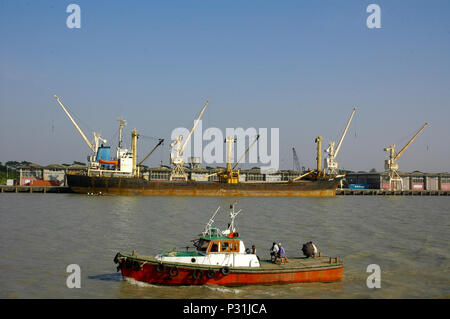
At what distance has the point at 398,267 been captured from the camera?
26078mm

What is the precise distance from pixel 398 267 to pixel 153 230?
20671 mm

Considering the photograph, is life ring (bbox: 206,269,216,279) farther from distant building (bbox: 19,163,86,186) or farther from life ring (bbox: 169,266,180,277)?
distant building (bbox: 19,163,86,186)

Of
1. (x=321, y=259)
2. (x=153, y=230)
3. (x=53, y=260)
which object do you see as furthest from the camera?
(x=153, y=230)

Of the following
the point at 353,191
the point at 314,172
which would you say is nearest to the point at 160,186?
the point at 314,172

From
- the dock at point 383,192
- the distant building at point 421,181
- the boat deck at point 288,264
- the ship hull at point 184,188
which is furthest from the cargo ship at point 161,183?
the boat deck at point 288,264

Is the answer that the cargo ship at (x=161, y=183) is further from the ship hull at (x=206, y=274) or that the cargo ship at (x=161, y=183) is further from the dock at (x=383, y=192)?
the ship hull at (x=206, y=274)

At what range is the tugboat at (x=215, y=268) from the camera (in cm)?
2009

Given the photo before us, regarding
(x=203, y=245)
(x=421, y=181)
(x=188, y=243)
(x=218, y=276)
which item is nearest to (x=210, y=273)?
(x=218, y=276)

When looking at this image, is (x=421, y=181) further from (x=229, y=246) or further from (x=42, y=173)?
(x=229, y=246)

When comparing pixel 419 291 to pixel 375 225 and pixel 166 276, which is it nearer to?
pixel 166 276

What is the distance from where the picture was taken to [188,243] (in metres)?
31.1
